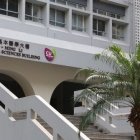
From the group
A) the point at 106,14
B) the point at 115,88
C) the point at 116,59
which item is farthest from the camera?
the point at 106,14

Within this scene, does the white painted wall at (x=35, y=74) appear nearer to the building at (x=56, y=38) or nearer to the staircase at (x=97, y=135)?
the building at (x=56, y=38)

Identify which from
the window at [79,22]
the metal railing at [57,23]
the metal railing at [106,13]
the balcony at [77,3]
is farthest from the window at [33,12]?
the metal railing at [106,13]

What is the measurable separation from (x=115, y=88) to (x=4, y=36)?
9653 mm

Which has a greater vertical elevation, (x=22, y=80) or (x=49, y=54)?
(x=49, y=54)

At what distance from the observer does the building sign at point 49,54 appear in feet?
69.2

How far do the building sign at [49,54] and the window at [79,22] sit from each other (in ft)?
26.7

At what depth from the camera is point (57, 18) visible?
92.9ft

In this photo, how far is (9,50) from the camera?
1973cm

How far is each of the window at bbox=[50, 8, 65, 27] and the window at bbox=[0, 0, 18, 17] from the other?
2.96 m

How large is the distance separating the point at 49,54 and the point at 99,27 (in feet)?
34.7

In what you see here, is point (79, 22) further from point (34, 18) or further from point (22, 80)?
point (22, 80)

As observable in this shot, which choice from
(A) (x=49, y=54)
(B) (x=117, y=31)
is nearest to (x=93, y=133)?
(A) (x=49, y=54)

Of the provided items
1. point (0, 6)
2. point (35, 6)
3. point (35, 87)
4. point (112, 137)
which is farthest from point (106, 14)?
point (112, 137)

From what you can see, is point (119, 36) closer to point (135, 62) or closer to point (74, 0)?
point (74, 0)
